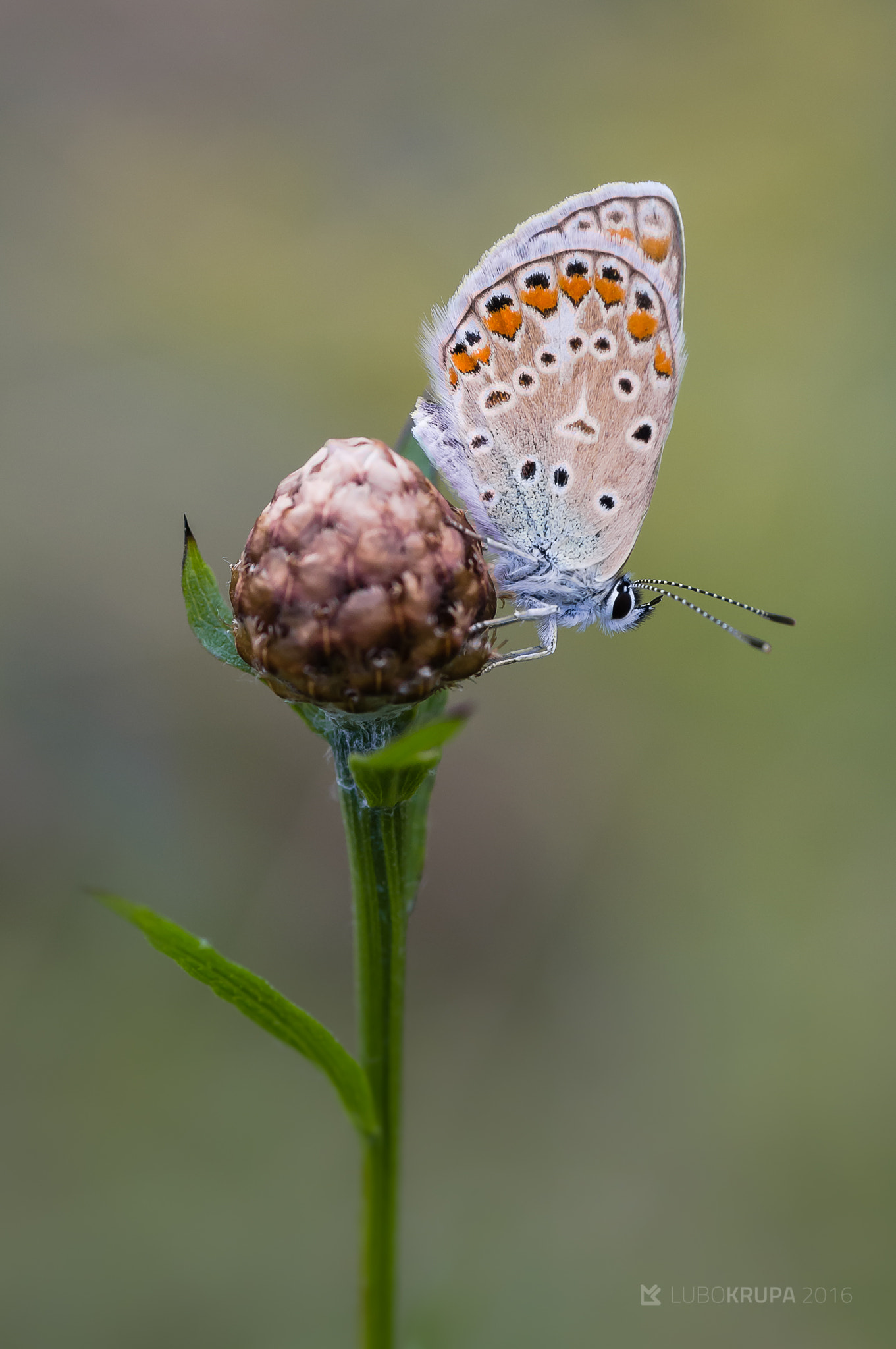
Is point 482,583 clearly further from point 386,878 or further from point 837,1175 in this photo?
point 837,1175

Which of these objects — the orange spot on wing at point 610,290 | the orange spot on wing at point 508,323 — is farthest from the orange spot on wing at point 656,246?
the orange spot on wing at point 508,323

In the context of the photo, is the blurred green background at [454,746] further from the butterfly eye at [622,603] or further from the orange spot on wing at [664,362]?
the orange spot on wing at [664,362]

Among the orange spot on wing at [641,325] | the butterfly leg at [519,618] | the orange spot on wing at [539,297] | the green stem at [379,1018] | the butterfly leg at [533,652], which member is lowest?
the green stem at [379,1018]

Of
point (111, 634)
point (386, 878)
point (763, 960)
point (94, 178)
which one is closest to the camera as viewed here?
point (386, 878)

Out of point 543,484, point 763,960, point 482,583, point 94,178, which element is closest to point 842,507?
point 763,960

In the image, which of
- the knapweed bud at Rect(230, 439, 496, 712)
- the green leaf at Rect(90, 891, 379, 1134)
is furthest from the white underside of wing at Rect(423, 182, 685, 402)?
the green leaf at Rect(90, 891, 379, 1134)

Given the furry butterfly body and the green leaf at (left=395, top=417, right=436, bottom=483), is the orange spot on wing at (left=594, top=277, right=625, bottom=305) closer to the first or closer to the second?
the furry butterfly body

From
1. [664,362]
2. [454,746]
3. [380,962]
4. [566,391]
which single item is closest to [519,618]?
[566,391]
